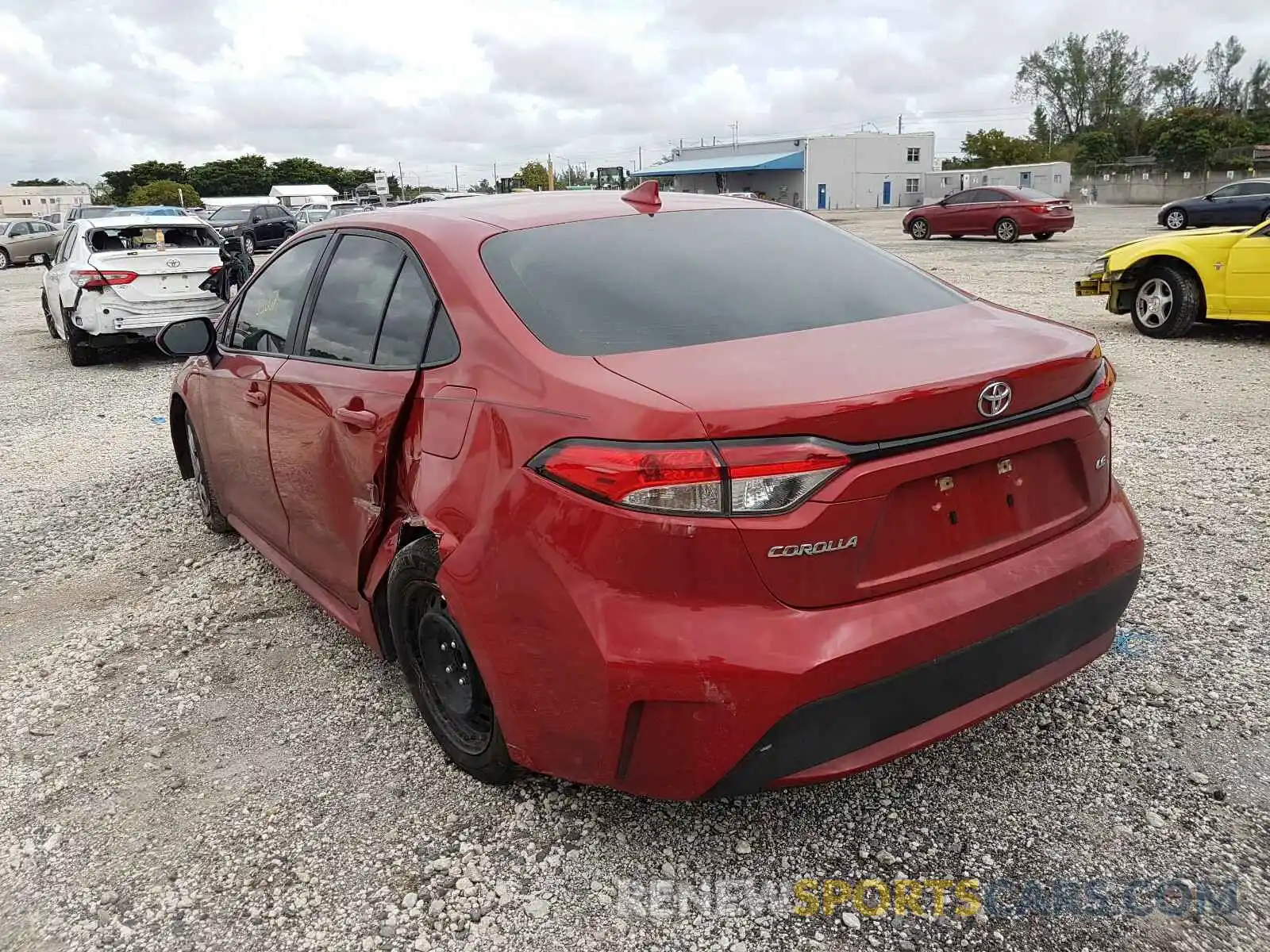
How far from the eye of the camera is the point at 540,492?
2.21 m

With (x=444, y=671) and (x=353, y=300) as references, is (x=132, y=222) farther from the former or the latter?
(x=444, y=671)

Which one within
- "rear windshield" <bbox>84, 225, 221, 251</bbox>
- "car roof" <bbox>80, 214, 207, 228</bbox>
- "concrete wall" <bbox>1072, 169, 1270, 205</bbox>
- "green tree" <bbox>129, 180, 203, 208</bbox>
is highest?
"green tree" <bbox>129, 180, 203, 208</bbox>

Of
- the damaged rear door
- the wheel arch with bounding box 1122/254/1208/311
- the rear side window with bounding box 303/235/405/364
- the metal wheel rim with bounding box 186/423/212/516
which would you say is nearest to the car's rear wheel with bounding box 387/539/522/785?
the damaged rear door

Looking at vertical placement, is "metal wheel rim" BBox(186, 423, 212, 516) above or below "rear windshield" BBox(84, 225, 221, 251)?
below

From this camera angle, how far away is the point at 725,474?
6.58 ft

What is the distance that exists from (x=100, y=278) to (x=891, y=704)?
10.6 m

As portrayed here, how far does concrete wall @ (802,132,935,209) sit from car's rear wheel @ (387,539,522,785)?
67.7 metres

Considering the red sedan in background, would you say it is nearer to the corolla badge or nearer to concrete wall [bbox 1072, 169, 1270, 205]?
the corolla badge

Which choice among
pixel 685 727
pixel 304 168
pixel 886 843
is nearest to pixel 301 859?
pixel 685 727

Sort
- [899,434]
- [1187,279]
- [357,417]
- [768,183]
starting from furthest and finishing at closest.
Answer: [768,183]
[1187,279]
[357,417]
[899,434]

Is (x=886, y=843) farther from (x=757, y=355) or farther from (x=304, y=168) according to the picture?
(x=304, y=168)

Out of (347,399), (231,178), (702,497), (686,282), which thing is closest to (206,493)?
(347,399)

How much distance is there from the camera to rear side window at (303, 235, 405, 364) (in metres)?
3.08

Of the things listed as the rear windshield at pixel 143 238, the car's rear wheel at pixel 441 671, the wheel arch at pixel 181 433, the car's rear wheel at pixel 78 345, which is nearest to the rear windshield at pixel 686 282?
the car's rear wheel at pixel 441 671
